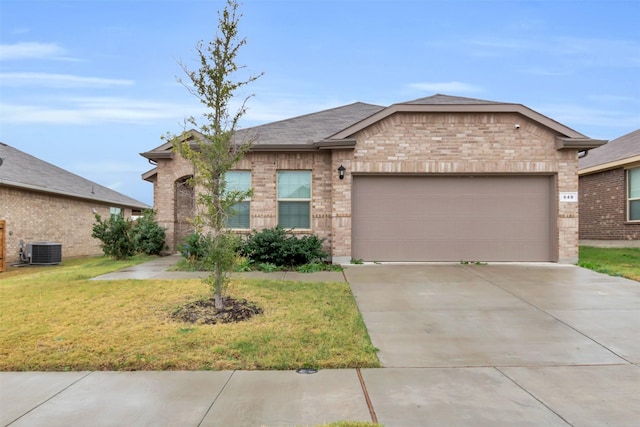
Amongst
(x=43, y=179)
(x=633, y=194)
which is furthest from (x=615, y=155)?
(x=43, y=179)

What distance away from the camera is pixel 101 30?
13.2 meters

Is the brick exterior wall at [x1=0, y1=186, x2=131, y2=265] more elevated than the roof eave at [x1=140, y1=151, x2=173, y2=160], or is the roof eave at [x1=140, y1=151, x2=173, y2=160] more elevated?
the roof eave at [x1=140, y1=151, x2=173, y2=160]

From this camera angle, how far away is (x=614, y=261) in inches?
475

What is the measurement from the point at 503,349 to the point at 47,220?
63.4 ft

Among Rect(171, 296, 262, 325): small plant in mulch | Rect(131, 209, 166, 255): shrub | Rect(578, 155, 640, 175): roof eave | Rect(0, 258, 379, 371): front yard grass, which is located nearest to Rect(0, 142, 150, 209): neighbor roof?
Rect(131, 209, 166, 255): shrub

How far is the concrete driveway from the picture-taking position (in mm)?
3533

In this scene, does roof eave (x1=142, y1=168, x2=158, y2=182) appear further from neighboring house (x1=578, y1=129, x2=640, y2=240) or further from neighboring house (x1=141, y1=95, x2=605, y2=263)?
neighboring house (x1=578, y1=129, x2=640, y2=240)

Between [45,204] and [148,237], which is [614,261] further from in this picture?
[45,204]

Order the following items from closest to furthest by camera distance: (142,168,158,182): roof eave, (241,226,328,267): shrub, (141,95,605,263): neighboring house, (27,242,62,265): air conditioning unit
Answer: (241,226,328,267): shrub → (141,95,605,263): neighboring house → (27,242,62,265): air conditioning unit → (142,168,158,182): roof eave

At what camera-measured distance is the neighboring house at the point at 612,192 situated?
1459 centimetres

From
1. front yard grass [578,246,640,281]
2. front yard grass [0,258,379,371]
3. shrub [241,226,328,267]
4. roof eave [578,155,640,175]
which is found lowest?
front yard grass [0,258,379,371]

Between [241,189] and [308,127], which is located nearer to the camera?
[241,189]

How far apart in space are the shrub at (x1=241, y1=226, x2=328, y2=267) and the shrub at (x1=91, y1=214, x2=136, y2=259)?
A: 5.10 m

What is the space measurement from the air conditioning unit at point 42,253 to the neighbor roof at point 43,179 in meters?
2.41
